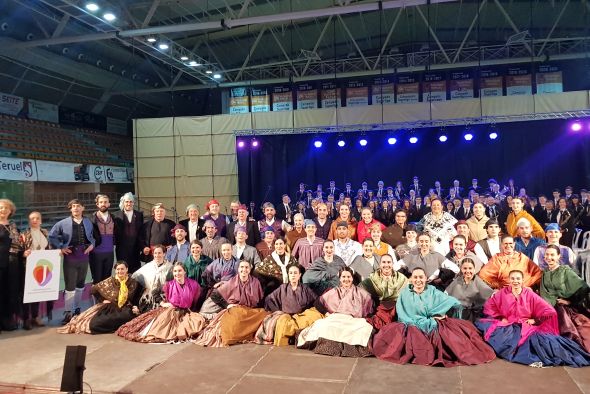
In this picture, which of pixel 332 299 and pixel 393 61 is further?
pixel 393 61

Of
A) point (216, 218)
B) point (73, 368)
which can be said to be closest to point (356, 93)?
point (216, 218)

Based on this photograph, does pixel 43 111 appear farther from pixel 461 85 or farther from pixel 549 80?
pixel 549 80

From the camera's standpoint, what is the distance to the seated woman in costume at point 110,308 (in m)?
4.88

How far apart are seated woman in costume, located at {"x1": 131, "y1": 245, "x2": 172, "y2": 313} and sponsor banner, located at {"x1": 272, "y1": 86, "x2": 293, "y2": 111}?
10.2m

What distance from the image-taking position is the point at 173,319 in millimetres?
4711

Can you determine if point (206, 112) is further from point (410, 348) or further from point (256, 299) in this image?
point (410, 348)

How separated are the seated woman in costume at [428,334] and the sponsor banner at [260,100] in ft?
38.0

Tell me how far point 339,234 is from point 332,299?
102 centimetres

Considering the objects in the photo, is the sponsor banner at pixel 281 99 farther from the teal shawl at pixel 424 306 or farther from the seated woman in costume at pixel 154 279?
the teal shawl at pixel 424 306

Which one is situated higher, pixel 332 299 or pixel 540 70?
pixel 540 70

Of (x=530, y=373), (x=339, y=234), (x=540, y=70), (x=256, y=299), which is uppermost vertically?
(x=540, y=70)

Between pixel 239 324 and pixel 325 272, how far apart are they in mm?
1031

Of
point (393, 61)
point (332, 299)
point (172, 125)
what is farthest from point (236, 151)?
point (332, 299)

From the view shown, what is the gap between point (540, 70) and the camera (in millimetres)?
13312
